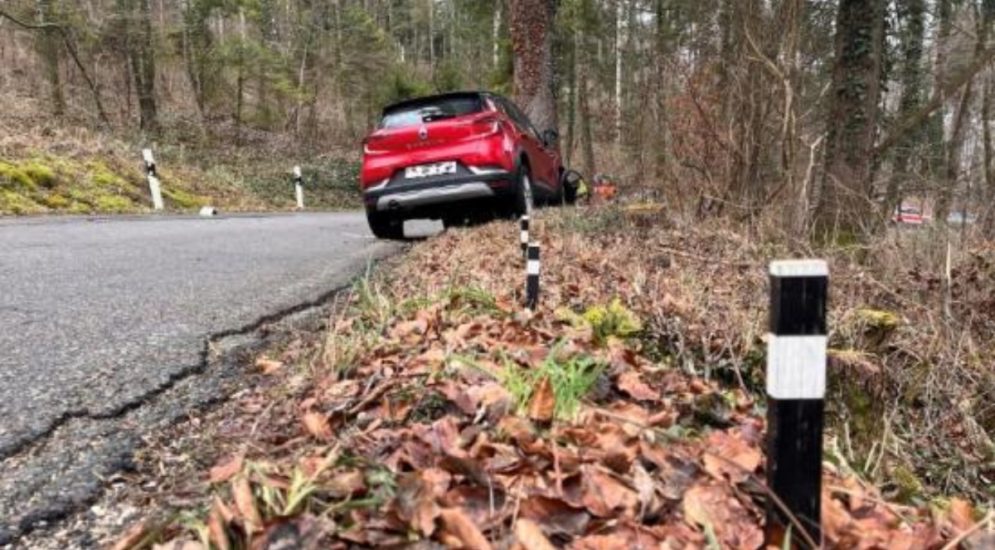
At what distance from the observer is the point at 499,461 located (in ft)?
6.63

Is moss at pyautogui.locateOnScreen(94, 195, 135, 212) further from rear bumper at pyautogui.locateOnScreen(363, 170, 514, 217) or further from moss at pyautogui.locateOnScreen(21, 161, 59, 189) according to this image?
rear bumper at pyautogui.locateOnScreen(363, 170, 514, 217)

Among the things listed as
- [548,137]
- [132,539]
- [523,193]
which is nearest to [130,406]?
[132,539]

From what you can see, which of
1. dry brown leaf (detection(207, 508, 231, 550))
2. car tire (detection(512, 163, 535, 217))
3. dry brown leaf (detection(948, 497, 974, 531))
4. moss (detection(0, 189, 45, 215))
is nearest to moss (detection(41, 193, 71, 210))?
moss (detection(0, 189, 45, 215))

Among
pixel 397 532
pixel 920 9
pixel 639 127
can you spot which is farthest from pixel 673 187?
pixel 920 9

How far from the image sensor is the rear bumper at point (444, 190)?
25.7 ft

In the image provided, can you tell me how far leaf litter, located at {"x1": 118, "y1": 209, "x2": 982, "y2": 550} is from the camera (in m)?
1.74

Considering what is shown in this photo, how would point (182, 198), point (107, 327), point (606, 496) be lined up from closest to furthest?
point (606, 496) → point (107, 327) → point (182, 198)

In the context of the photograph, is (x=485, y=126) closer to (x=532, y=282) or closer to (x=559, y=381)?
(x=532, y=282)

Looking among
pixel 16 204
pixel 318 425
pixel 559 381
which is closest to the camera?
pixel 318 425

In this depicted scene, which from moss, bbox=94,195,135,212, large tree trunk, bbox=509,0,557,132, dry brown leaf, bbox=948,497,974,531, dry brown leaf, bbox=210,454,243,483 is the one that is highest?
large tree trunk, bbox=509,0,557,132

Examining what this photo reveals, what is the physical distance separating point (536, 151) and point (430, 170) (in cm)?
183

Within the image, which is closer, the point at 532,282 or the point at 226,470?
the point at 226,470

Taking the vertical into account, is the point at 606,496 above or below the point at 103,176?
below

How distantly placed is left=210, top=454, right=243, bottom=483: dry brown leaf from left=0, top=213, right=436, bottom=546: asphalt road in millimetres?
302
